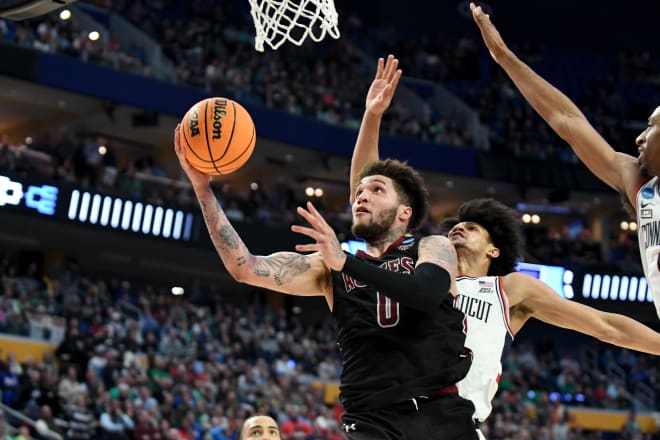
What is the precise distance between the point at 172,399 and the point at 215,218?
39.6ft

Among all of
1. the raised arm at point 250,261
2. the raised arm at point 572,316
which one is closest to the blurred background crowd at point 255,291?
the raised arm at point 572,316

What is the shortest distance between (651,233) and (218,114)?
1.86 metres

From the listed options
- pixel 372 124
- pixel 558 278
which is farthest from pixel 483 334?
pixel 558 278

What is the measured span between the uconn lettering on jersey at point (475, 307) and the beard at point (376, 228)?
664 mm

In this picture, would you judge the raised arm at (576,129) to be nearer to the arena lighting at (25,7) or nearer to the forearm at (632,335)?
the forearm at (632,335)

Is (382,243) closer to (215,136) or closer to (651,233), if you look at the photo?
(215,136)

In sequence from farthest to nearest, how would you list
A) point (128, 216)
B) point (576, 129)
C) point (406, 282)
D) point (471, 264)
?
point (128, 216)
point (471, 264)
point (576, 129)
point (406, 282)

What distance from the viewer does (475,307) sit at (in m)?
4.75

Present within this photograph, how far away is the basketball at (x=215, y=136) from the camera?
4227 mm

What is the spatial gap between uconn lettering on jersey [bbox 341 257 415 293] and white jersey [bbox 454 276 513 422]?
22.7 inches

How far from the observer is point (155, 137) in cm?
2623

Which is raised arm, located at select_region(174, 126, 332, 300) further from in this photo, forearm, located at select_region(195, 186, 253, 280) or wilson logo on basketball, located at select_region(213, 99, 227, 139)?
wilson logo on basketball, located at select_region(213, 99, 227, 139)

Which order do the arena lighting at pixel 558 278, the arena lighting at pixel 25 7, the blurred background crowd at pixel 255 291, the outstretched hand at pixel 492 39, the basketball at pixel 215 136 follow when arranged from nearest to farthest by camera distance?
1. the outstretched hand at pixel 492 39
2. the basketball at pixel 215 136
3. the arena lighting at pixel 25 7
4. the blurred background crowd at pixel 255 291
5. the arena lighting at pixel 558 278

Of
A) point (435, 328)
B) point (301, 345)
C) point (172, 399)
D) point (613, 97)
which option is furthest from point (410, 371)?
point (613, 97)
